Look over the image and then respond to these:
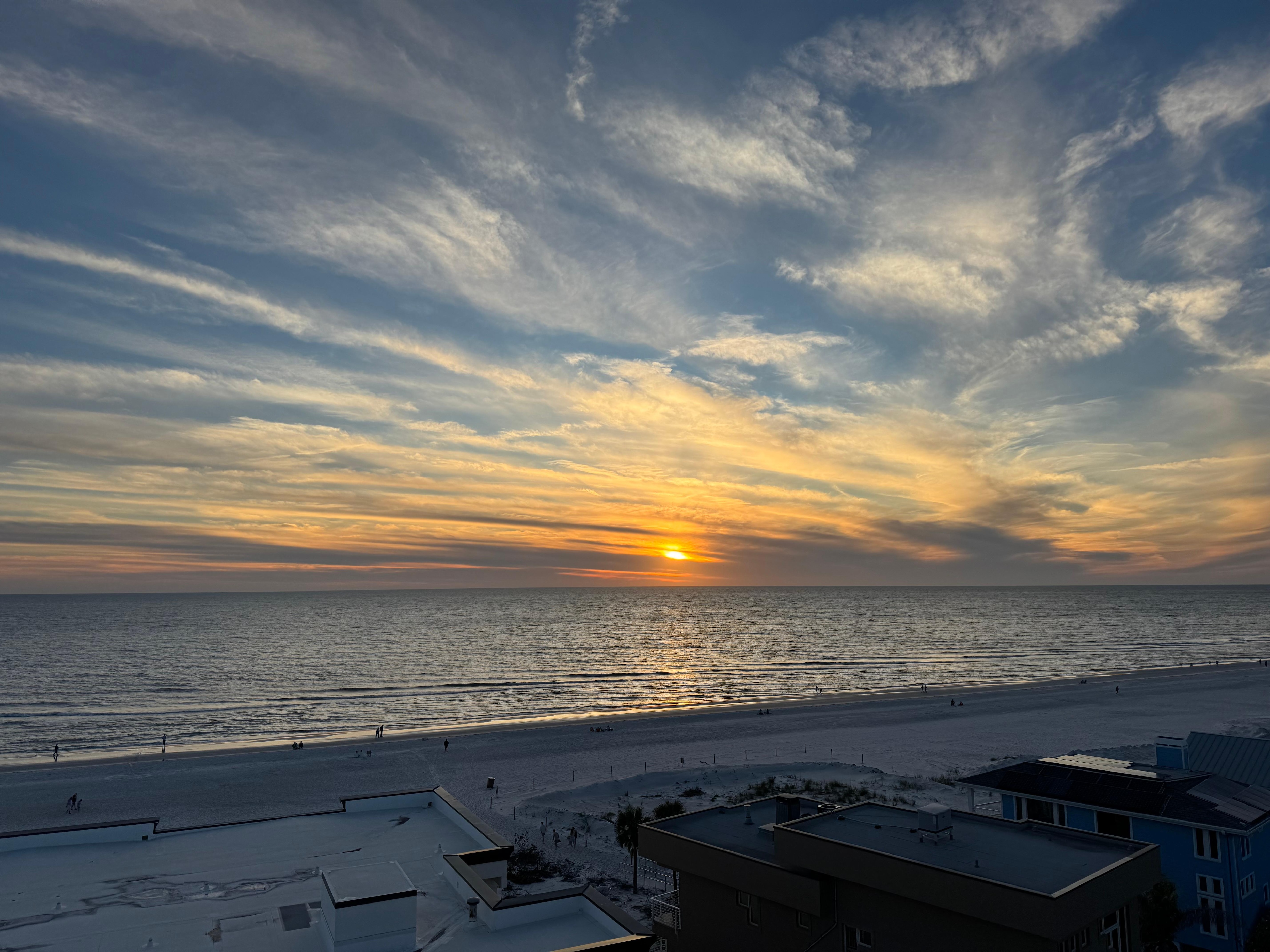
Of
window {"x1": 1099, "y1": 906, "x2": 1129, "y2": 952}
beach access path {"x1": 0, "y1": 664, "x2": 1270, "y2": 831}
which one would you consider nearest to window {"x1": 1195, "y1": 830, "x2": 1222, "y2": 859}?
window {"x1": 1099, "y1": 906, "x2": 1129, "y2": 952}

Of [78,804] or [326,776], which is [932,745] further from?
[78,804]

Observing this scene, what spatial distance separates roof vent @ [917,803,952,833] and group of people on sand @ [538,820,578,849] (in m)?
22.9

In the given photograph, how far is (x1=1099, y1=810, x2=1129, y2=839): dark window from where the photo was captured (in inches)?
1038

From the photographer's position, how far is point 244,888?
20234mm

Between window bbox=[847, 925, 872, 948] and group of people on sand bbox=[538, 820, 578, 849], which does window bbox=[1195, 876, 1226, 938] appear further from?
group of people on sand bbox=[538, 820, 578, 849]

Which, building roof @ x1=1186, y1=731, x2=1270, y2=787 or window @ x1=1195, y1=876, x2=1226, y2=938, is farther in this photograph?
building roof @ x1=1186, y1=731, x2=1270, y2=787

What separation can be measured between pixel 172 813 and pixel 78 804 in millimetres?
7580

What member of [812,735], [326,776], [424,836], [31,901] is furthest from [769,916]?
[812,735]

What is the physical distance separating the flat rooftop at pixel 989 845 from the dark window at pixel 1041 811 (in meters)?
6.52

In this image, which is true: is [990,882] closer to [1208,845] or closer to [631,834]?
[1208,845]

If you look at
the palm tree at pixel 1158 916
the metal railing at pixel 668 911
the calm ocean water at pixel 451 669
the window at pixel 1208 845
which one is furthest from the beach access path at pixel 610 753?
the palm tree at pixel 1158 916

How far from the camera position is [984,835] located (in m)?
21.7

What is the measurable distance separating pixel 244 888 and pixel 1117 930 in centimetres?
2259

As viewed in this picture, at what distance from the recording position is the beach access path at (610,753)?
5012 centimetres
